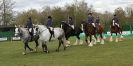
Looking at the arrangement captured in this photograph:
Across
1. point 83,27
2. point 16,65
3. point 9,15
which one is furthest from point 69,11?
point 16,65

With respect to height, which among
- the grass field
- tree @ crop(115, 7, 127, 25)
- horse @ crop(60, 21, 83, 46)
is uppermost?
horse @ crop(60, 21, 83, 46)

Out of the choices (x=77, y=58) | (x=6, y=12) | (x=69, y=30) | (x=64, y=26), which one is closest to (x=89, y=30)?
(x=69, y=30)

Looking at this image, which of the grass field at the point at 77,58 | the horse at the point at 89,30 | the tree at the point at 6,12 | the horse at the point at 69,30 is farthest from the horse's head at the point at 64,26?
the tree at the point at 6,12

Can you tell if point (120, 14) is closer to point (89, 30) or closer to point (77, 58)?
point (89, 30)

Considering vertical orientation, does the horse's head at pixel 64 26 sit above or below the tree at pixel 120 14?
above

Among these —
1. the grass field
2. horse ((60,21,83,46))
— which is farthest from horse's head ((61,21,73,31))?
the grass field

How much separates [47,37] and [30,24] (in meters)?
1.91

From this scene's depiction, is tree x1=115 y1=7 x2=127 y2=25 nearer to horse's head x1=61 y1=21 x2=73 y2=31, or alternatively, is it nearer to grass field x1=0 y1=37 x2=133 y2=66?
horse's head x1=61 y1=21 x2=73 y2=31

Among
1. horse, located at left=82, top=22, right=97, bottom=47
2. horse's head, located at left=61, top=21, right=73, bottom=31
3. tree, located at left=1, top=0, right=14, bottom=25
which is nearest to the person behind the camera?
horse's head, located at left=61, top=21, right=73, bottom=31

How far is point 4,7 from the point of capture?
9394 centimetres

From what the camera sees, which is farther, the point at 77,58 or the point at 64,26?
the point at 64,26

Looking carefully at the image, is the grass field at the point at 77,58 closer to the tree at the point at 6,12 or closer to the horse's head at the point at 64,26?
the horse's head at the point at 64,26

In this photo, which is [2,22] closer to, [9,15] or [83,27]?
[9,15]

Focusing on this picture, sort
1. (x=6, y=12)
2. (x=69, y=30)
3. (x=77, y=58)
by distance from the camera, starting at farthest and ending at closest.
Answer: (x=6, y=12)
(x=69, y=30)
(x=77, y=58)
